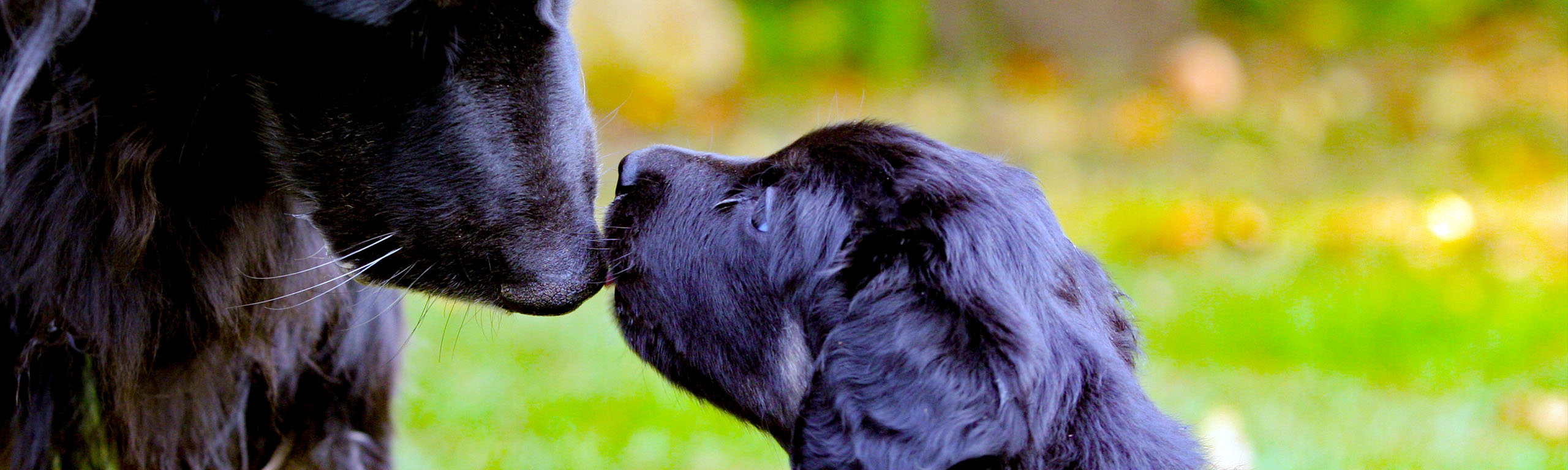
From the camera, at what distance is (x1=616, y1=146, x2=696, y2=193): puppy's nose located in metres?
2.61

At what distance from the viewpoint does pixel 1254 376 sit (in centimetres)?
481

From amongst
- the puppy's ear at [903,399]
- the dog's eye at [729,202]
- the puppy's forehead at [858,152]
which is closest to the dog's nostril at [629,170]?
the dog's eye at [729,202]

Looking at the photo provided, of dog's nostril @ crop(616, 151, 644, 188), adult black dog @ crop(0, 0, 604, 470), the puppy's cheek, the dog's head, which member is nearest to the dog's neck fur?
adult black dog @ crop(0, 0, 604, 470)

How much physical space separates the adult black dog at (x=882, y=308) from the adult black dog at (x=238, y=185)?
237 mm

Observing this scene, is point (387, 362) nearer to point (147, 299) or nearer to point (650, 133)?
point (147, 299)

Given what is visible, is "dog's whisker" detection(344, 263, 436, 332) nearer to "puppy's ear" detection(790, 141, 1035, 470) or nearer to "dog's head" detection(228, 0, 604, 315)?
"dog's head" detection(228, 0, 604, 315)

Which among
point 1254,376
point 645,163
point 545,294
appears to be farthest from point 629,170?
point 1254,376

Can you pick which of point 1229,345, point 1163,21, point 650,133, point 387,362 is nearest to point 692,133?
point 650,133

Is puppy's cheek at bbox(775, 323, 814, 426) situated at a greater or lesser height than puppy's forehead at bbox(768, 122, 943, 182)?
lesser

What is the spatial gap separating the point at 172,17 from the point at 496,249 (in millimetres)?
672

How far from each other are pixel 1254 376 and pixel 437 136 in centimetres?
372

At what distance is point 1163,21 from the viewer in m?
8.68

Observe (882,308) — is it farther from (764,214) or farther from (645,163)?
(645,163)

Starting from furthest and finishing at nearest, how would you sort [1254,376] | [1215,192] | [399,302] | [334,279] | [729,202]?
[1215,192], [1254,376], [399,302], [729,202], [334,279]
